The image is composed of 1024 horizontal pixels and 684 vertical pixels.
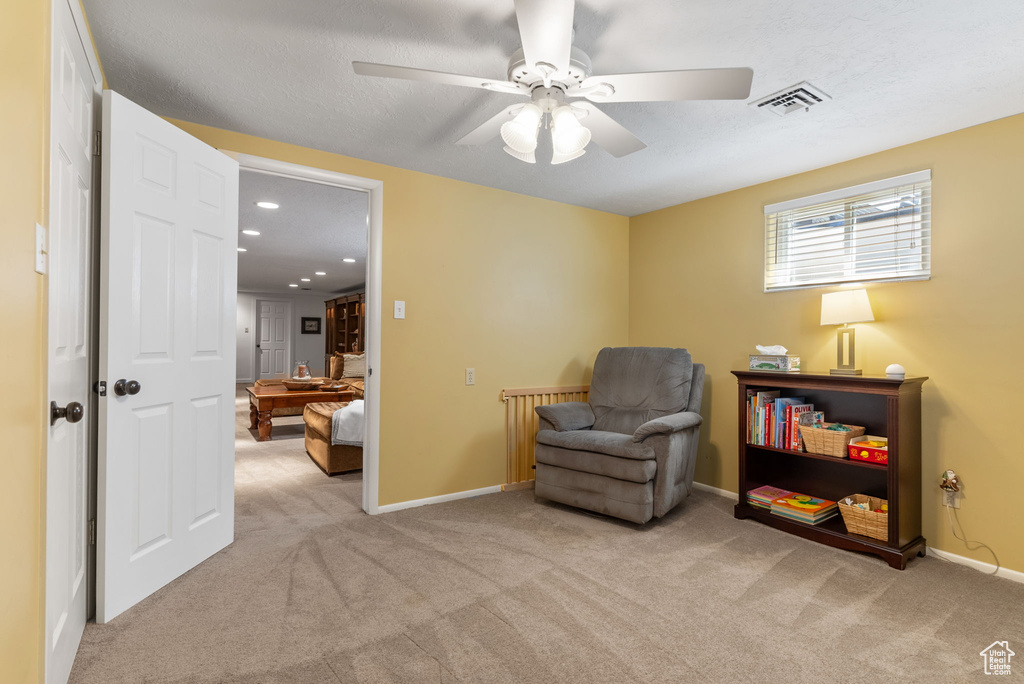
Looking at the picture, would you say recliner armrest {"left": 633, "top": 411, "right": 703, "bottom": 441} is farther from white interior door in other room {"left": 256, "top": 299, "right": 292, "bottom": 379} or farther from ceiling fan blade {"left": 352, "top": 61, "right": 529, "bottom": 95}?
white interior door in other room {"left": 256, "top": 299, "right": 292, "bottom": 379}

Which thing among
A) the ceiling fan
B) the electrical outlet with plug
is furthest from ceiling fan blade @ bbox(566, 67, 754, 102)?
the electrical outlet with plug

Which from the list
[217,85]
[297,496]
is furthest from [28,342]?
[297,496]

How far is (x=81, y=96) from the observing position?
5.85ft

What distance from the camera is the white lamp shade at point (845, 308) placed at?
111 inches

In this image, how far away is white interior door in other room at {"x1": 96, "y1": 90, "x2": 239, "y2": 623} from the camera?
195cm

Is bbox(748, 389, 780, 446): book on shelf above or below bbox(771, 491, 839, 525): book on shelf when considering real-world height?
above

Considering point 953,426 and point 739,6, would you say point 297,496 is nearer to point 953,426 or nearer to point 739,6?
point 739,6

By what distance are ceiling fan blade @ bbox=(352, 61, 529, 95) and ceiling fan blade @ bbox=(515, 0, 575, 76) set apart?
15 cm

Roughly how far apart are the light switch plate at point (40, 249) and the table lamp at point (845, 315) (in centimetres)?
338

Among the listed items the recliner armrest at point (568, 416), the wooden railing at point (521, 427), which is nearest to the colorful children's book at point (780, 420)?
the recliner armrest at point (568, 416)

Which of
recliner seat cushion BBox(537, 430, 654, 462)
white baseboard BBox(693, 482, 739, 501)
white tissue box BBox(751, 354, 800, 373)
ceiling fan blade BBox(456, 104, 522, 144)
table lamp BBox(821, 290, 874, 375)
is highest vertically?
ceiling fan blade BBox(456, 104, 522, 144)

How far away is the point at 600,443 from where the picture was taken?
3084 mm

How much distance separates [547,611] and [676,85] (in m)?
1.99

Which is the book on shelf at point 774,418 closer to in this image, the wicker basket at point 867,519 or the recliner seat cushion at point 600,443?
the wicker basket at point 867,519
